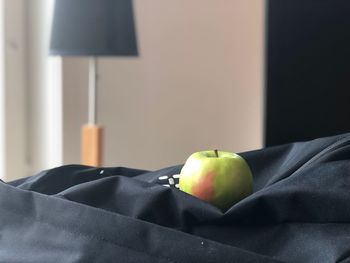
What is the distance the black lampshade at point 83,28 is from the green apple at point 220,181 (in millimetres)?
830

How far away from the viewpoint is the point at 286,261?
525mm

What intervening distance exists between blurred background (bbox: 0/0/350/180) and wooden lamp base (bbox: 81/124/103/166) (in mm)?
143

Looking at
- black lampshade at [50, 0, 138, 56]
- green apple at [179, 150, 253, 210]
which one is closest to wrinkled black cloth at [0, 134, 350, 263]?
green apple at [179, 150, 253, 210]

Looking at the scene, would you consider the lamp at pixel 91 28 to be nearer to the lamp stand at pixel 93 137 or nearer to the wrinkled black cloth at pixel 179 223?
Answer: the lamp stand at pixel 93 137

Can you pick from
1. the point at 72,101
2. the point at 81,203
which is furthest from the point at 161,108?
the point at 81,203

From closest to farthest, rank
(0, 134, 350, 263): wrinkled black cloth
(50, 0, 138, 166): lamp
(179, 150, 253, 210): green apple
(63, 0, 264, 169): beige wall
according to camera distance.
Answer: (0, 134, 350, 263): wrinkled black cloth
(179, 150, 253, 210): green apple
(50, 0, 138, 166): lamp
(63, 0, 264, 169): beige wall

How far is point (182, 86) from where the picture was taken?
1939mm

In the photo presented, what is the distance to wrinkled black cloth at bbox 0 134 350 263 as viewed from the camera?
21.0 inches

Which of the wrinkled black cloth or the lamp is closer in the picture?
the wrinkled black cloth

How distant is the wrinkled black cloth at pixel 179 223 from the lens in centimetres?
53

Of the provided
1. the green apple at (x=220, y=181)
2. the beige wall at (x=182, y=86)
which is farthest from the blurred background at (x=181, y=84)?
the green apple at (x=220, y=181)

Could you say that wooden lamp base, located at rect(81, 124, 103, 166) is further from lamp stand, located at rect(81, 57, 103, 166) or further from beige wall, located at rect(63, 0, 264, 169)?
beige wall, located at rect(63, 0, 264, 169)

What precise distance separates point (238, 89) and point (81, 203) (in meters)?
1.44

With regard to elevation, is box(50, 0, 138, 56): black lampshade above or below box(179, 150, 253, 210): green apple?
above
